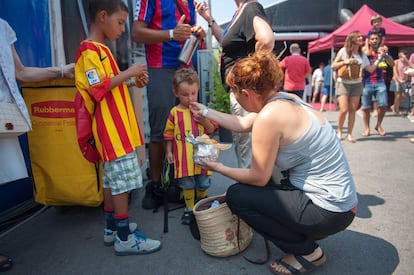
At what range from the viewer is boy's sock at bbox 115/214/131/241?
2.13 m

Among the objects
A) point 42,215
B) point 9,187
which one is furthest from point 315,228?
point 9,187

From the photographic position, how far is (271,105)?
5.81 feet

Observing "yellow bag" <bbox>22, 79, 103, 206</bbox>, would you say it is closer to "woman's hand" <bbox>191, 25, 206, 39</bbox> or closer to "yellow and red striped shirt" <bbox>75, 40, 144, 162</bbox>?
"yellow and red striped shirt" <bbox>75, 40, 144, 162</bbox>

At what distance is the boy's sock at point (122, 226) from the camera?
83.9 inches

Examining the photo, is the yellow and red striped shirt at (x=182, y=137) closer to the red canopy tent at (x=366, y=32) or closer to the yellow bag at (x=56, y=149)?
the yellow bag at (x=56, y=149)

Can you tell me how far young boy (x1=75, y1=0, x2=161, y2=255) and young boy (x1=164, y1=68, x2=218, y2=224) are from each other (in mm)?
431

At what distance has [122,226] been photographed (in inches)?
84.1

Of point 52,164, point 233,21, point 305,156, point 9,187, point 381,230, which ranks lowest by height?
point 381,230

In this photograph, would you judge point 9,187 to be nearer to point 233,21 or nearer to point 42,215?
point 42,215

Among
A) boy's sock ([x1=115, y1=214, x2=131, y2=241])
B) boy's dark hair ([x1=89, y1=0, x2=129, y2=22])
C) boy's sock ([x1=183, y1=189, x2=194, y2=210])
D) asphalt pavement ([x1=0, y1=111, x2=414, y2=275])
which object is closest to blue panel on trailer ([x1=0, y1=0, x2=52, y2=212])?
asphalt pavement ([x1=0, y1=111, x2=414, y2=275])

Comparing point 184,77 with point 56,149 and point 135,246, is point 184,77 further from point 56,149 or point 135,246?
point 135,246

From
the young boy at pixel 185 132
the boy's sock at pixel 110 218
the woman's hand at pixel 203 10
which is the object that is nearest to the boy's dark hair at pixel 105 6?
the young boy at pixel 185 132

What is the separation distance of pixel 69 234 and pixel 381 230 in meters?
2.45

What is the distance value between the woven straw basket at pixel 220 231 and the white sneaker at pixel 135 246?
37 centimetres
